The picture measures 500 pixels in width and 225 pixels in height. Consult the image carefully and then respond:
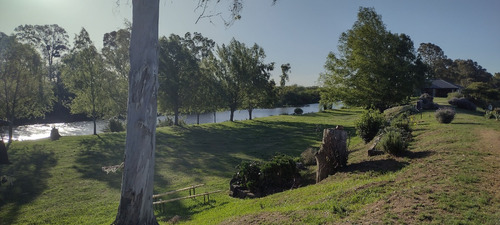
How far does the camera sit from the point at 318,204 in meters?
7.23

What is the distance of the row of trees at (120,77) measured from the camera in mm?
30234

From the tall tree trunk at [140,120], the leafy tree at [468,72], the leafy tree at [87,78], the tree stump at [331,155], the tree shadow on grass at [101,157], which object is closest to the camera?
the tall tree trunk at [140,120]

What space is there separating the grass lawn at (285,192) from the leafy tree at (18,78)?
5.12 metres

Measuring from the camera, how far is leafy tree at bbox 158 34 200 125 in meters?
39.2

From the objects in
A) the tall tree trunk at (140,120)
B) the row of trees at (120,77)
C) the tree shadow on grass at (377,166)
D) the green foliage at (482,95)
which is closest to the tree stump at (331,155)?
the tree shadow on grass at (377,166)

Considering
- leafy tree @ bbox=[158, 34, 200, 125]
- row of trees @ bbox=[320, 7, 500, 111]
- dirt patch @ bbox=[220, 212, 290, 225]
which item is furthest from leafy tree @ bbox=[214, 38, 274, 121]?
dirt patch @ bbox=[220, 212, 290, 225]

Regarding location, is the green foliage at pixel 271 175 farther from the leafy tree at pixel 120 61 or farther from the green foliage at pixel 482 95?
the green foliage at pixel 482 95

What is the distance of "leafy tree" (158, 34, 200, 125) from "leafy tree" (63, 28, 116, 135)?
659 cm

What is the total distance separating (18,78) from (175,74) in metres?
16.3

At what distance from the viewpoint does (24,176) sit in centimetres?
1852

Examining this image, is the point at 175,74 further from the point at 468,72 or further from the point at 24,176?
the point at 468,72

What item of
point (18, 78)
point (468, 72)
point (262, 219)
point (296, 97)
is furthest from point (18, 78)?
point (468, 72)

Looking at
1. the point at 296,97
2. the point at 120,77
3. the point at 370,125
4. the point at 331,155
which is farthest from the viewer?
the point at 296,97

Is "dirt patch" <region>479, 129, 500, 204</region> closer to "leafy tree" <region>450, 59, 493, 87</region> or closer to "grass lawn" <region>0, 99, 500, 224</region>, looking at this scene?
"grass lawn" <region>0, 99, 500, 224</region>
